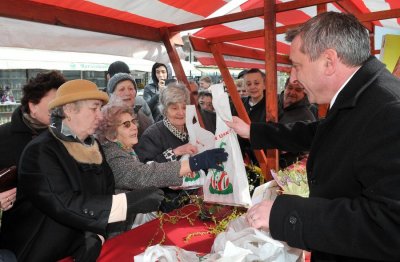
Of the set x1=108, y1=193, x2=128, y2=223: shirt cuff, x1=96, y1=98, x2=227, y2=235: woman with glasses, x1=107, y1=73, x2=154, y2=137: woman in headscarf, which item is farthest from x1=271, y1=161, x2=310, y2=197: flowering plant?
x1=107, y1=73, x2=154, y2=137: woman in headscarf

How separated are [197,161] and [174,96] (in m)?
0.85

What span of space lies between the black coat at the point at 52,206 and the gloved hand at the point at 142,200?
0.10 meters

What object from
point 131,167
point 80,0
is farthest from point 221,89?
point 80,0

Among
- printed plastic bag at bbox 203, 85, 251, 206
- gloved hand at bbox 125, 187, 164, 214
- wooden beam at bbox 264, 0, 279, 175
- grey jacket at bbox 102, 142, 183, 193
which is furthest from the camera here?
wooden beam at bbox 264, 0, 279, 175

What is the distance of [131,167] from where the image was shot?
6.94 feet

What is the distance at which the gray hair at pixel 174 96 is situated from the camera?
274 cm

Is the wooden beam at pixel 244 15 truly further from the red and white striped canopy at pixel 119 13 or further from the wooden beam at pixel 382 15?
the wooden beam at pixel 382 15

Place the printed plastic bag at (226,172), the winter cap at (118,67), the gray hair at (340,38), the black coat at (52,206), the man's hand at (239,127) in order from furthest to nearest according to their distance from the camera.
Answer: the winter cap at (118,67)
the man's hand at (239,127)
the printed plastic bag at (226,172)
the black coat at (52,206)
the gray hair at (340,38)

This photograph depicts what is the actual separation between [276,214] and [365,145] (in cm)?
34

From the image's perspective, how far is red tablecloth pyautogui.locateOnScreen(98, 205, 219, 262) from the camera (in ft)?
5.55

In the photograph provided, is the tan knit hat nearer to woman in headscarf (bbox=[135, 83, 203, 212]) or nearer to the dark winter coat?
woman in headscarf (bbox=[135, 83, 203, 212])

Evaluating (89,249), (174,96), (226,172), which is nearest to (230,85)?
(174,96)

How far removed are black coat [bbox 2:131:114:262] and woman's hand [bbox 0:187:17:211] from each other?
0.03 m

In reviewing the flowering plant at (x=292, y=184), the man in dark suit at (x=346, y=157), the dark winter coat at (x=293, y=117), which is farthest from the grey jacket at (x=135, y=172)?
the dark winter coat at (x=293, y=117)
